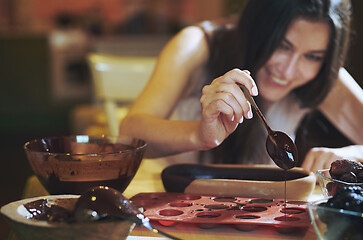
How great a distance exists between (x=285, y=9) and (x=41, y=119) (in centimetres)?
474

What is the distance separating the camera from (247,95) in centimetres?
92

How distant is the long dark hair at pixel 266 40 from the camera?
4.32 feet

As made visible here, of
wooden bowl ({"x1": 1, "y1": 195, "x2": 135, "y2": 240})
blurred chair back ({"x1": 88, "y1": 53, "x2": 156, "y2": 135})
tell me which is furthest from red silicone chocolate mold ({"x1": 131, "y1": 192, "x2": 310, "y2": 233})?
blurred chair back ({"x1": 88, "y1": 53, "x2": 156, "y2": 135})

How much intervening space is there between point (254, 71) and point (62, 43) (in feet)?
14.2

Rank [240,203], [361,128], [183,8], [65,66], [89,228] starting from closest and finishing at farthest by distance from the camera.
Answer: [89,228] < [240,203] < [361,128] < [65,66] < [183,8]

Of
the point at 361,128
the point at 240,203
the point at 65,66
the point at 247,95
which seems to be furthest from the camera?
the point at 65,66

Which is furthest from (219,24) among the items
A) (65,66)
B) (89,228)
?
(65,66)

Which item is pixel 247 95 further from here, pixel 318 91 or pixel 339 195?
pixel 318 91

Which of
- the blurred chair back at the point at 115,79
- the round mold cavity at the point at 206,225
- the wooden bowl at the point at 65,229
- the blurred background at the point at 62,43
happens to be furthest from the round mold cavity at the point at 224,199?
the blurred background at the point at 62,43

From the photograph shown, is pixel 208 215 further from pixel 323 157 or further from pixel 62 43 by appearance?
pixel 62 43

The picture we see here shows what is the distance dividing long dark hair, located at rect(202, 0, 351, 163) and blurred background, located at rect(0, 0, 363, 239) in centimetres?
361

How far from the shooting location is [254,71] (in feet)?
4.65

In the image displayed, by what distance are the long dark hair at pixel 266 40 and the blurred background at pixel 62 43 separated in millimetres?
3612

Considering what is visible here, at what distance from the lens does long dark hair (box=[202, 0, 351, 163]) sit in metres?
1.32
